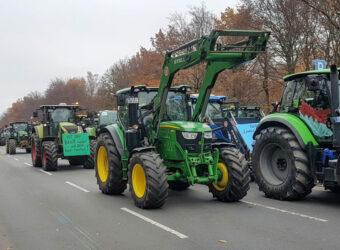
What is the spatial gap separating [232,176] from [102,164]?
352cm

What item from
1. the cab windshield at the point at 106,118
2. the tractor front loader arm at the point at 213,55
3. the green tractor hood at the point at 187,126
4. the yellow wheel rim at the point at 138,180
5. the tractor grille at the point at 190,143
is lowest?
the yellow wheel rim at the point at 138,180

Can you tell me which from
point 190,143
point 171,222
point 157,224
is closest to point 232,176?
point 190,143

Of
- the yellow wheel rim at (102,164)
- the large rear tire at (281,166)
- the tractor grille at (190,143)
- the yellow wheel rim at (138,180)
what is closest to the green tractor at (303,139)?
the large rear tire at (281,166)

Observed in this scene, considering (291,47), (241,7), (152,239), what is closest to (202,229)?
(152,239)

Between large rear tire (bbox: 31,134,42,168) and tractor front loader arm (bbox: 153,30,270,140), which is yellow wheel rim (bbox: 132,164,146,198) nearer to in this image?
tractor front loader arm (bbox: 153,30,270,140)

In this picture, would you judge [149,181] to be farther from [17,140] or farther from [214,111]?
[17,140]

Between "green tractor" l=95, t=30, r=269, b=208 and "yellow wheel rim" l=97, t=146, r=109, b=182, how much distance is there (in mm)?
428

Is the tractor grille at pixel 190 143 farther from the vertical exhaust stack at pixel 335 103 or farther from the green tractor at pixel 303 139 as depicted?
the vertical exhaust stack at pixel 335 103

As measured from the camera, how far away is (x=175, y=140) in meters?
7.17

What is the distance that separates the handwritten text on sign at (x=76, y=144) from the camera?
45.6 ft

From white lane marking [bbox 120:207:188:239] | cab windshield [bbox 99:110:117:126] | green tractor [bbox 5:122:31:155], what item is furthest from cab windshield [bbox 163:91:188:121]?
green tractor [bbox 5:122:31:155]

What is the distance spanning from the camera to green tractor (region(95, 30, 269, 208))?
671 cm

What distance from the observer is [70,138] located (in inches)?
550

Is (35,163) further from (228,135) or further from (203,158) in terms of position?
(203,158)
